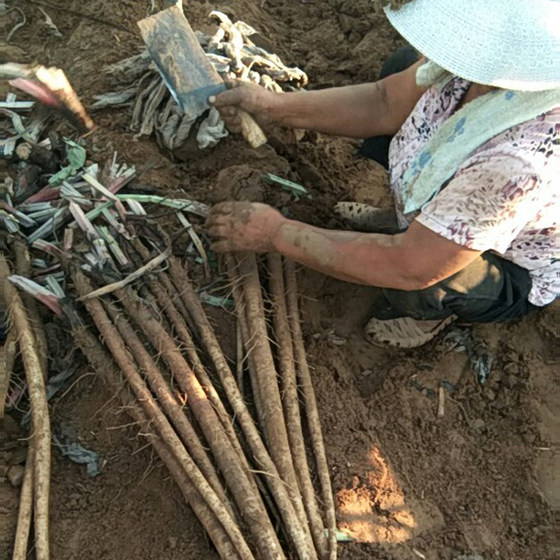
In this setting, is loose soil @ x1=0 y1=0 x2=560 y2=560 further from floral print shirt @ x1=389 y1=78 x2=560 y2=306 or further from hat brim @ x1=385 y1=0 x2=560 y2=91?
hat brim @ x1=385 y1=0 x2=560 y2=91

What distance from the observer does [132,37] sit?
308 cm

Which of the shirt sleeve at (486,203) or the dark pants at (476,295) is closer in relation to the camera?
the shirt sleeve at (486,203)

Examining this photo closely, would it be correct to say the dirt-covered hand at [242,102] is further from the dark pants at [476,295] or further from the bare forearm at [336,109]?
the dark pants at [476,295]

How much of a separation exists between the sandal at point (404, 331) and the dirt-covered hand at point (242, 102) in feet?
3.06

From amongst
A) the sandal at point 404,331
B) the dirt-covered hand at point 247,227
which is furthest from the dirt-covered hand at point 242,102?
the sandal at point 404,331

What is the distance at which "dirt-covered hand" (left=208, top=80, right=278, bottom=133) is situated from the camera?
2420 millimetres

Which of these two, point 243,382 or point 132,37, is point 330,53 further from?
point 243,382

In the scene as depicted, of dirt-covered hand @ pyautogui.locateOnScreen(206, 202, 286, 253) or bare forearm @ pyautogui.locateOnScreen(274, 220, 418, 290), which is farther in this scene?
dirt-covered hand @ pyautogui.locateOnScreen(206, 202, 286, 253)

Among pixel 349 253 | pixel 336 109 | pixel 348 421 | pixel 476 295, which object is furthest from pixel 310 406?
pixel 336 109

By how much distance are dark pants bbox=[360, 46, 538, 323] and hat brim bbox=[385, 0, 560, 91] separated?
783 millimetres

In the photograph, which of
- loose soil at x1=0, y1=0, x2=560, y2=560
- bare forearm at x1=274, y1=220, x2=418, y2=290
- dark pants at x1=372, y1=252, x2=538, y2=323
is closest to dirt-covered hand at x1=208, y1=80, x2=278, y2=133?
loose soil at x1=0, y1=0, x2=560, y2=560

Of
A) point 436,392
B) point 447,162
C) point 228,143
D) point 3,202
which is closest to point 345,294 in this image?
point 436,392

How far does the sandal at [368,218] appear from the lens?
2.78 m

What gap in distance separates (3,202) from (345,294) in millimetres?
1366
